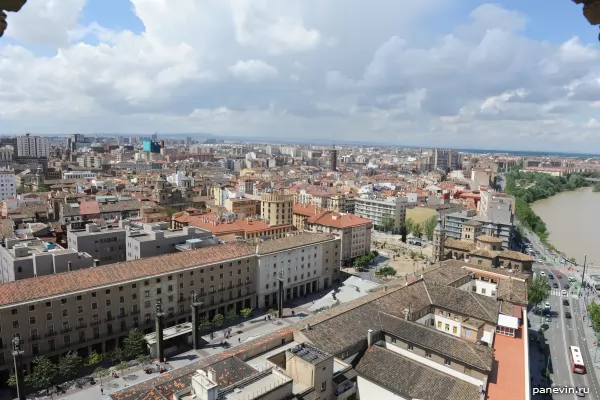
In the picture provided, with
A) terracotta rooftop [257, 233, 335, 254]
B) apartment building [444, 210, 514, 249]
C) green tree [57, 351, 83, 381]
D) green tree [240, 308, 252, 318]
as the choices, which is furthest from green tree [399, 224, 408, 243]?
green tree [57, 351, 83, 381]

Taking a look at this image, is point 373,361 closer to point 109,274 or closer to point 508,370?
point 508,370

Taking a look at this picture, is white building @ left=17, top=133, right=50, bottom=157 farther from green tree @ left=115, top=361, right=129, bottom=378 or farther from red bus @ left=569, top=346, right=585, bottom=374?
red bus @ left=569, top=346, right=585, bottom=374

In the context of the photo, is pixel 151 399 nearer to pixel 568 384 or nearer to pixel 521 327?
pixel 521 327

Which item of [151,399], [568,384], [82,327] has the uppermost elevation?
[151,399]

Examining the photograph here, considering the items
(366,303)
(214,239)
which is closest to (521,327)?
(366,303)

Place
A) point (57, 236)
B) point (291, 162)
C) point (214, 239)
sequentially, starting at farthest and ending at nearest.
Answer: point (291, 162) → point (57, 236) → point (214, 239)

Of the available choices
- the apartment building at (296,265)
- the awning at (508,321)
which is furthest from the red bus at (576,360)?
the apartment building at (296,265)

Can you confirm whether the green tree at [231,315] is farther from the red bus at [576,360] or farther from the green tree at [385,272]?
the red bus at [576,360]
